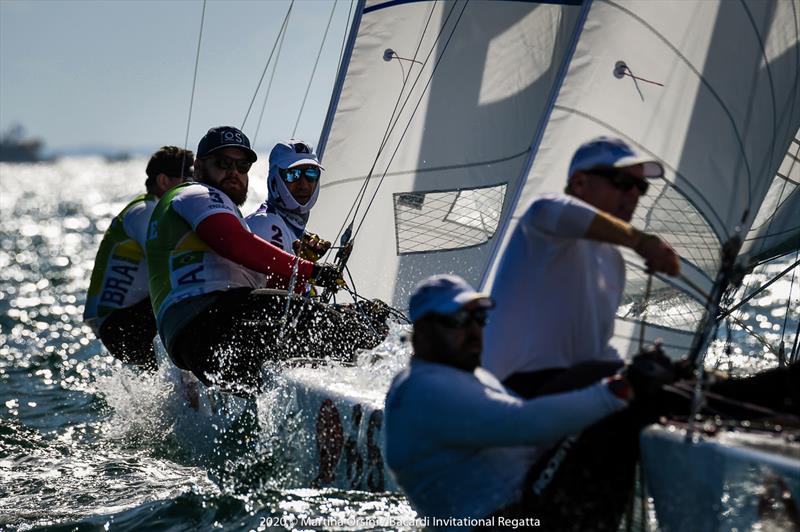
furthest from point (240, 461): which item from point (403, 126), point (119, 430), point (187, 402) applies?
point (403, 126)

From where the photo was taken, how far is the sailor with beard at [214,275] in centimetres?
471

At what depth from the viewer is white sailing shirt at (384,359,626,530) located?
255 cm

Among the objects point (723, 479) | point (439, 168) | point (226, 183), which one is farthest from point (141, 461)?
point (723, 479)

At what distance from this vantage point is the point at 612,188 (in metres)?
3.03

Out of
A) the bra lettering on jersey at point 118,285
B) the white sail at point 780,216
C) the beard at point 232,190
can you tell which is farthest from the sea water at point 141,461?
the beard at point 232,190

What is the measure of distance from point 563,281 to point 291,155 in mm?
2943

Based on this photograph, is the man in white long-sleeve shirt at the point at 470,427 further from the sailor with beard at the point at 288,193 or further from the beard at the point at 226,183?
the sailor with beard at the point at 288,193

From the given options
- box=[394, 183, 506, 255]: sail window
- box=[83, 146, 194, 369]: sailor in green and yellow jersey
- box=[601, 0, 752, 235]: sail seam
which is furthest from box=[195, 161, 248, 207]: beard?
box=[394, 183, 506, 255]: sail window

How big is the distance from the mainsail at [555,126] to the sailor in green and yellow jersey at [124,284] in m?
1.35

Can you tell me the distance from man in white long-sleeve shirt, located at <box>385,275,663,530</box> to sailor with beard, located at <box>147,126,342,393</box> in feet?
6.68

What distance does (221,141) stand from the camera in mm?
5004

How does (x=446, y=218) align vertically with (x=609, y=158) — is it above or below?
below

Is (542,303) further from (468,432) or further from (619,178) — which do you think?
(468,432)

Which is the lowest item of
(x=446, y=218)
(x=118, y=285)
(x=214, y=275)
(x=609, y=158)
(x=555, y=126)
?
(x=118, y=285)
